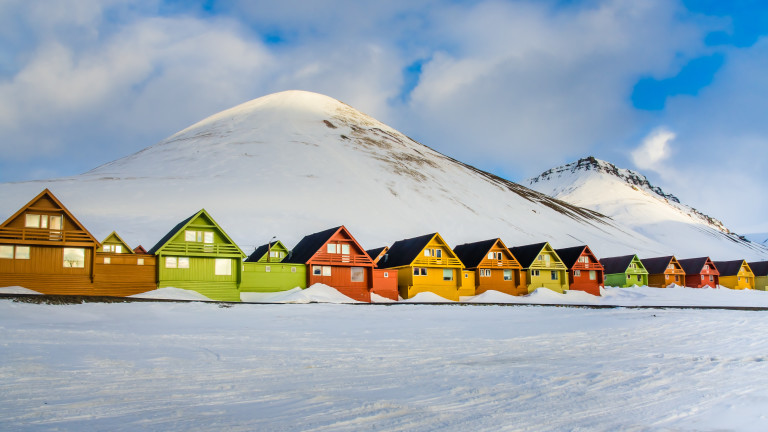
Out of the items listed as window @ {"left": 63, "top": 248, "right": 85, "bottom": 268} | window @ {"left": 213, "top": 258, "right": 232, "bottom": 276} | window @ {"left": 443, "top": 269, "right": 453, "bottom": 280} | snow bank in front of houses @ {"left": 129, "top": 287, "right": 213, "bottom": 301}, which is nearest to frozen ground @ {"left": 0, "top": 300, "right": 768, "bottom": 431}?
snow bank in front of houses @ {"left": 129, "top": 287, "right": 213, "bottom": 301}

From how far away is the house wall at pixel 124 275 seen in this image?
3822cm

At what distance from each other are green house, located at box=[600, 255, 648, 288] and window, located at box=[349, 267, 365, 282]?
43372mm

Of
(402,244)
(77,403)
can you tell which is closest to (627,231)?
(402,244)

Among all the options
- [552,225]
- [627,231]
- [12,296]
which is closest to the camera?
[12,296]

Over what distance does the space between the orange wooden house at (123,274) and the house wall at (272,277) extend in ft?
22.1

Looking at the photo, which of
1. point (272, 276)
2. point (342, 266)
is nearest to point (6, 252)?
point (272, 276)

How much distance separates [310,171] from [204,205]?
123 ft

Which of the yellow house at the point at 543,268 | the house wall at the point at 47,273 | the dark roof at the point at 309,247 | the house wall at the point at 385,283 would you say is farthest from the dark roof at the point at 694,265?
the house wall at the point at 47,273

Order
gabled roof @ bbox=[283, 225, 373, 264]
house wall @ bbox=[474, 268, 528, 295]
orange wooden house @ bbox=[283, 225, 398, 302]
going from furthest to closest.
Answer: house wall @ bbox=[474, 268, 528, 295] → gabled roof @ bbox=[283, 225, 373, 264] → orange wooden house @ bbox=[283, 225, 398, 302]

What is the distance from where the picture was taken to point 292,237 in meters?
84.2

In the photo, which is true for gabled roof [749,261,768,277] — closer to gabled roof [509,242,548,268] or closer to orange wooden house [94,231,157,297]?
gabled roof [509,242,548,268]

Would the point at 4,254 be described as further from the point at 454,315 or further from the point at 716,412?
the point at 716,412

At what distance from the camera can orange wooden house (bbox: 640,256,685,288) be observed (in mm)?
81188

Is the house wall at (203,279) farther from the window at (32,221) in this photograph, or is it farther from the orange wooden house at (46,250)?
the window at (32,221)
